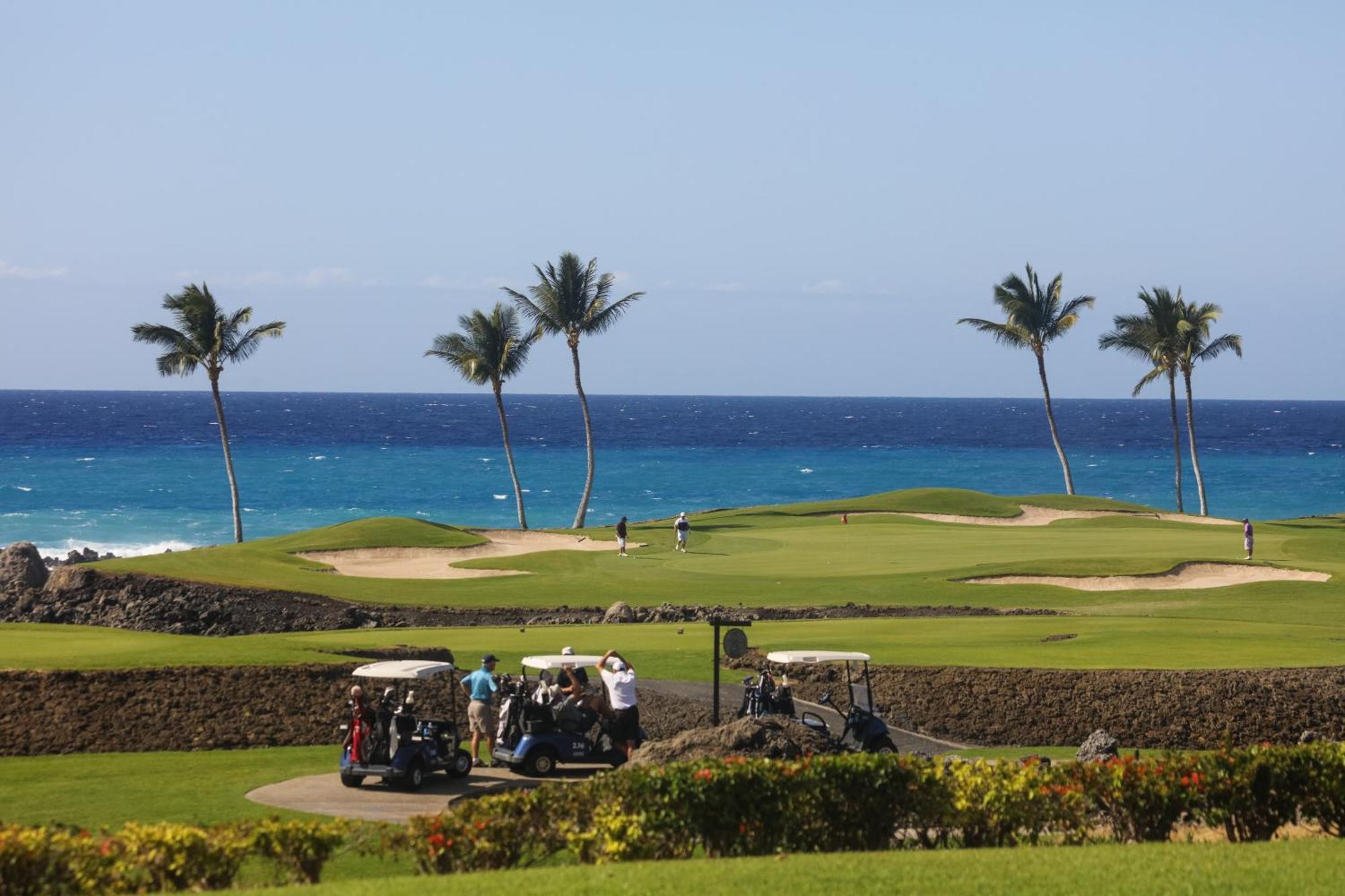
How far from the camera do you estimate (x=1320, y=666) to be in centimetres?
2758

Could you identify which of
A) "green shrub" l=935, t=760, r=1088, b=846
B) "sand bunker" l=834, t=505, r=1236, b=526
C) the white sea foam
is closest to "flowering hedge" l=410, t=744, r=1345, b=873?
"green shrub" l=935, t=760, r=1088, b=846

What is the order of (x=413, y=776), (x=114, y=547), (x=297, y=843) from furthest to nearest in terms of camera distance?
(x=114, y=547), (x=413, y=776), (x=297, y=843)

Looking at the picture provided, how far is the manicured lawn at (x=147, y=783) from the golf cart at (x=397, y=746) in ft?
4.78

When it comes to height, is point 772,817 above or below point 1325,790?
above

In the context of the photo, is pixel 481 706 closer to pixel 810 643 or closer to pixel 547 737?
pixel 547 737

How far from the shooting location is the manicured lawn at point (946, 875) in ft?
40.6

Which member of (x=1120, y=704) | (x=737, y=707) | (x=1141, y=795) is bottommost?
(x=1120, y=704)

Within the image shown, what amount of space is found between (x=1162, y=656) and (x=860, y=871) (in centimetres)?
1811

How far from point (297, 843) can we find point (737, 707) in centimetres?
1313

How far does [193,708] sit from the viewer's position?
24.1 metres

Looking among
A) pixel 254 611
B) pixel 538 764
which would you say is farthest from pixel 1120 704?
pixel 254 611

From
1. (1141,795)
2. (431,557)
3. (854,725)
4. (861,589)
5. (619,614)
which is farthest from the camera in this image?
(431,557)

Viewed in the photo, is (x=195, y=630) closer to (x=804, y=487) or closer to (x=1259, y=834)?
(x=1259, y=834)

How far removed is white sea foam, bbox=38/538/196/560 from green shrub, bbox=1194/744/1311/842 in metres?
77.8
